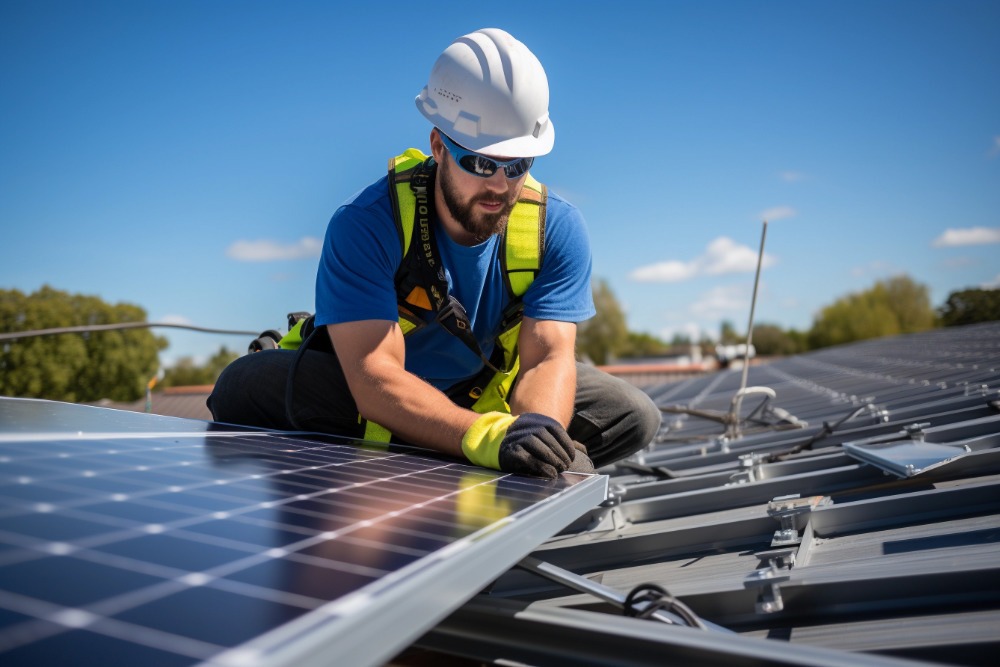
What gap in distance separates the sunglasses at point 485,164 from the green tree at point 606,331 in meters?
85.7

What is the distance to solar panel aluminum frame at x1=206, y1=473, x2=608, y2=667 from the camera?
0.86 m

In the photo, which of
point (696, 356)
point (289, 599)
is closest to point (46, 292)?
point (696, 356)

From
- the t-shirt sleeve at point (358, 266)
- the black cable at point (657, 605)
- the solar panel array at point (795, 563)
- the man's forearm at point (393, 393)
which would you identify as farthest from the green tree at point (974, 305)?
the black cable at point (657, 605)

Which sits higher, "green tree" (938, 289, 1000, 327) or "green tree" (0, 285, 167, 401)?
"green tree" (938, 289, 1000, 327)

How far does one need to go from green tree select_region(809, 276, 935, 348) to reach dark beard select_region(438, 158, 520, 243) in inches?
3255

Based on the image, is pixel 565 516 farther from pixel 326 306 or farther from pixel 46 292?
pixel 46 292

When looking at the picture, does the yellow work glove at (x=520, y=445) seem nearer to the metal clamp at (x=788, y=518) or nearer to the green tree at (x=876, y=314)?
the metal clamp at (x=788, y=518)

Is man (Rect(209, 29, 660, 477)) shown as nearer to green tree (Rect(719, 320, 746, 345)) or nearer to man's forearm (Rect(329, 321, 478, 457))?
man's forearm (Rect(329, 321, 478, 457))

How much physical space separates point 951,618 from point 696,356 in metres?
83.9

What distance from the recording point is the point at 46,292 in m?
57.8

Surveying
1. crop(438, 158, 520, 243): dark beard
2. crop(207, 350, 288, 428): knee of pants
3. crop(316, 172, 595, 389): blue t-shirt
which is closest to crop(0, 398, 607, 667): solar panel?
crop(316, 172, 595, 389): blue t-shirt

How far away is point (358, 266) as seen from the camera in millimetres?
3350

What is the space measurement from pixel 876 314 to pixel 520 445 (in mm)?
86053

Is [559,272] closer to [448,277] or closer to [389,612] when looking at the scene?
[448,277]
